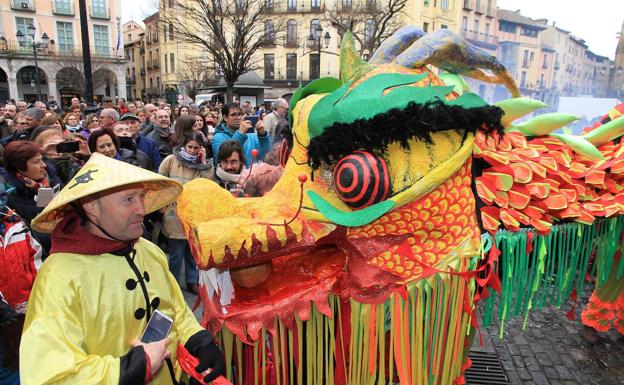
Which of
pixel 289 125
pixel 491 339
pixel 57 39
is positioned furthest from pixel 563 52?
pixel 57 39

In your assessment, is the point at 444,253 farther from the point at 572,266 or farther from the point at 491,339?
the point at 491,339

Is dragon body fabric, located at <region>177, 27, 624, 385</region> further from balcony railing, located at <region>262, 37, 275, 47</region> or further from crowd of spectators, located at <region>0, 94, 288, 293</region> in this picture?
balcony railing, located at <region>262, 37, 275, 47</region>

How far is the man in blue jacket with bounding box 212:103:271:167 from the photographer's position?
517 cm

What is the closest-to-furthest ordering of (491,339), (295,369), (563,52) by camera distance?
(295,369) < (491,339) < (563,52)

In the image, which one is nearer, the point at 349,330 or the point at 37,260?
the point at 349,330

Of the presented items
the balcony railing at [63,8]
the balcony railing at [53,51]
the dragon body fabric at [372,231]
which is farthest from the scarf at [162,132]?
the balcony railing at [63,8]

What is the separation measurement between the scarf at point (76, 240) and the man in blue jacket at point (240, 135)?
3418 mm

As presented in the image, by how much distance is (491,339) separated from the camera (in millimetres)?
3580

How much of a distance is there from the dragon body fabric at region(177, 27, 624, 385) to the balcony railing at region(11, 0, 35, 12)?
40.1 m

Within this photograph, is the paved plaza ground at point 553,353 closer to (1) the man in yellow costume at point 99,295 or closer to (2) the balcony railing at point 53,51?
(1) the man in yellow costume at point 99,295

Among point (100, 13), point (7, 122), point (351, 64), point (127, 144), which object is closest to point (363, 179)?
point (351, 64)

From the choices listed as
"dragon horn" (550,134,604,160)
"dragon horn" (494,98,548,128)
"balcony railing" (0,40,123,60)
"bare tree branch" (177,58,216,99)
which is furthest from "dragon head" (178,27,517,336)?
"balcony railing" (0,40,123,60)

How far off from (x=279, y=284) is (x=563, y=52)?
22.9 m

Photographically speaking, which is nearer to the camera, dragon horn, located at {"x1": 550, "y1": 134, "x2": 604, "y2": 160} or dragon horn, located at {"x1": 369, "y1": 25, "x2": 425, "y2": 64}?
dragon horn, located at {"x1": 369, "y1": 25, "x2": 425, "y2": 64}
